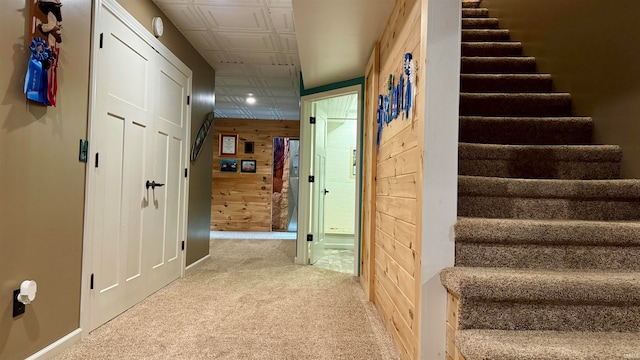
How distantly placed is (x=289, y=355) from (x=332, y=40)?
2158 millimetres

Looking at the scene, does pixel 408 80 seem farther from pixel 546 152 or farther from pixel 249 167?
pixel 249 167

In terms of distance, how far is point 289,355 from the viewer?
1.81 m

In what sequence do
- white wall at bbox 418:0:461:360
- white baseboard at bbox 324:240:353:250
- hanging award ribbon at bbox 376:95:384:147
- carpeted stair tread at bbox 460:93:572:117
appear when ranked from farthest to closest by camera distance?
white baseboard at bbox 324:240:353:250 < hanging award ribbon at bbox 376:95:384:147 < carpeted stair tread at bbox 460:93:572:117 < white wall at bbox 418:0:461:360

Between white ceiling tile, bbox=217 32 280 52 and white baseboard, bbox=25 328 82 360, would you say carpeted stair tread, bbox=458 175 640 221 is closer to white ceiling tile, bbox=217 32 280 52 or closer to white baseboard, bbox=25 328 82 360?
white baseboard, bbox=25 328 82 360

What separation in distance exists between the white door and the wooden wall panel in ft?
5.10

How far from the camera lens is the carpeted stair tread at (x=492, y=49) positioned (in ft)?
9.93

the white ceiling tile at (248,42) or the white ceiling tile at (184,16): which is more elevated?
the white ceiling tile at (248,42)

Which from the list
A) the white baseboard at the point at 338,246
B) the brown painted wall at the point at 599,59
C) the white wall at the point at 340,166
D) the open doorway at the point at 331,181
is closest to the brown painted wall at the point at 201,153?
the open doorway at the point at 331,181

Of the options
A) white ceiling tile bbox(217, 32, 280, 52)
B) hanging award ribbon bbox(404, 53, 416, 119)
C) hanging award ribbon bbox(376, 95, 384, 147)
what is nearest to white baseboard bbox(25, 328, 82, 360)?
hanging award ribbon bbox(404, 53, 416, 119)

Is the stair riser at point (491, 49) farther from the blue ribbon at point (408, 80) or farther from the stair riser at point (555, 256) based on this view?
the stair riser at point (555, 256)

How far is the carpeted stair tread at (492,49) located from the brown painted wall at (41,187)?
2.83m

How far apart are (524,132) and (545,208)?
2.25 ft

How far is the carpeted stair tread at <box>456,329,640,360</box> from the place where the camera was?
3.54 ft

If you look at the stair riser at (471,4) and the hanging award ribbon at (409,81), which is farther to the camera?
the stair riser at (471,4)
